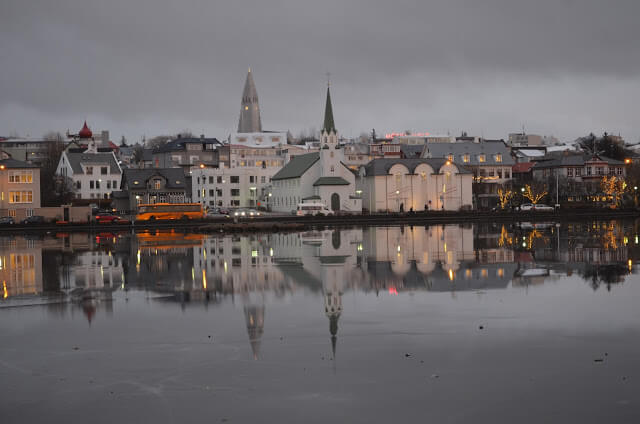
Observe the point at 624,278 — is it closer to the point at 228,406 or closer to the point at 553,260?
the point at 553,260

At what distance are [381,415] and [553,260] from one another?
67.9 feet

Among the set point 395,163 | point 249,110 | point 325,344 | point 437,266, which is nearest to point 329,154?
point 395,163

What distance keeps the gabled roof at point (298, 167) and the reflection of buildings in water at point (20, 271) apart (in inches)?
2085

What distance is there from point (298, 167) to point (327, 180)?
26.1ft

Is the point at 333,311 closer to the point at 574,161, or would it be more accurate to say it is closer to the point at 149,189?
the point at 149,189

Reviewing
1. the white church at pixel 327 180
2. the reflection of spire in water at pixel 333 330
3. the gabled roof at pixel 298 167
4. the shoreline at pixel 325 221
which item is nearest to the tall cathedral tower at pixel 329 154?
the white church at pixel 327 180

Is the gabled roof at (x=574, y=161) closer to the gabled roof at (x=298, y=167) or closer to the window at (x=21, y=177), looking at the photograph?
the gabled roof at (x=298, y=167)

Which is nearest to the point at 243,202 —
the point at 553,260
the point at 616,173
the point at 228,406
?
the point at 616,173

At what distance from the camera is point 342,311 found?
1800cm

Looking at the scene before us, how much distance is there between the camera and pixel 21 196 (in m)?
77.0

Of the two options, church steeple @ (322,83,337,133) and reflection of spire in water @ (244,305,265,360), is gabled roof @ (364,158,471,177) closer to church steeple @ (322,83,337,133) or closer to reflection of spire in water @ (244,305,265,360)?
church steeple @ (322,83,337,133)

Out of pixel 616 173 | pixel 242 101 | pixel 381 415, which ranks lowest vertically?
pixel 381 415

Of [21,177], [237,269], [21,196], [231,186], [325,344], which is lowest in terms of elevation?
[325,344]

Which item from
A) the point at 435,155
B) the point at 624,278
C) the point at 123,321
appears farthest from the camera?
the point at 435,155
